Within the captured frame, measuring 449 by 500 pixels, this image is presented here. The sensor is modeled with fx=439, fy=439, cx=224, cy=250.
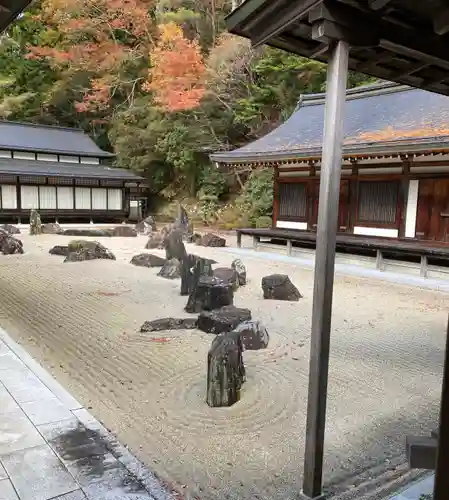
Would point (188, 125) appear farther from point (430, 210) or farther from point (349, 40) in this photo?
point (349, 40)

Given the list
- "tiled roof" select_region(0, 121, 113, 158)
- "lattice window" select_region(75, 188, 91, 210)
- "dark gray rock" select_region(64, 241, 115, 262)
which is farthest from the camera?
"lattice window" select_region(75, 188, 91, 210)

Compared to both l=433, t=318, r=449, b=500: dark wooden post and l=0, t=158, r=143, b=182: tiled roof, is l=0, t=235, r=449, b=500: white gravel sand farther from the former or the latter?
l=0, t=158, r=143, b=182: tiled roof

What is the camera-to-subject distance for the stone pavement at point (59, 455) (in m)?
2.45

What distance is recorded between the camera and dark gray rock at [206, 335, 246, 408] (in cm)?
378

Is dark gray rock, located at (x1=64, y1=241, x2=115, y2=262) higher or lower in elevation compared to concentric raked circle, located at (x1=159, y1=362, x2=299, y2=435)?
higher

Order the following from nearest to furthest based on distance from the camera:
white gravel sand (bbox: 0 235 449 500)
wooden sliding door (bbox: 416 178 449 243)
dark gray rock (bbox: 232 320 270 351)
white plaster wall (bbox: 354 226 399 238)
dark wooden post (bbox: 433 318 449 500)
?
dark wooden post (bbox: 433 318 449 500) → white gravel sand (bbox: 0 235 449 500) → dark gray rock (bbox: 232 320 270 351) → wooden sliding door (bbox: 416 178 449 243) → white plaster wall (bbox: 354 226 399 238)

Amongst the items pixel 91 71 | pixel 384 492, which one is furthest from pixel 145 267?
pixel 91 71

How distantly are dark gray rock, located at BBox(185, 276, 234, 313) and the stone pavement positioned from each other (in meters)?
3.29

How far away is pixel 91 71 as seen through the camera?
92.2 feet

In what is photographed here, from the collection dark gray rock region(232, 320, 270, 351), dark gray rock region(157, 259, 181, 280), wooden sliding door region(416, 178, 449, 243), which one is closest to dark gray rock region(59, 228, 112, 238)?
dark gray rock region(157, 259, 181, 280)

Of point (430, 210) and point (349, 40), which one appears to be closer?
point (349, 40)

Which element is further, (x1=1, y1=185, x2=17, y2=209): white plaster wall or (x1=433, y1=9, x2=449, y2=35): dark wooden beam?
(x1=1, y1=185, x2=17, y2=209): white plaster wall

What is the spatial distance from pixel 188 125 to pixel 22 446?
77.7ft

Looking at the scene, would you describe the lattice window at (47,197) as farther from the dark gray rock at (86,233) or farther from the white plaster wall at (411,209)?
the white plaster wall at (411,209)
